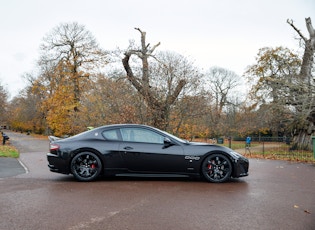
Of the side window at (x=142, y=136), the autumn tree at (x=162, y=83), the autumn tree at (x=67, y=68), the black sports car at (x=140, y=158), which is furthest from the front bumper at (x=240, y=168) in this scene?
the autumn tree at (x=67, y=68)

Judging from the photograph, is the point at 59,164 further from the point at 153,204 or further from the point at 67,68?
the point at 67,68

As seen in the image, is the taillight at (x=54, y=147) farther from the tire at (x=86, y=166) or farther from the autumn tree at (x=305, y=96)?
the autumn tree at (x=305, y=96)

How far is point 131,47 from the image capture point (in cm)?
1844

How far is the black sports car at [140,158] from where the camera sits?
7.11m

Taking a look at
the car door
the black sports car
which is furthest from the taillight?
the car door

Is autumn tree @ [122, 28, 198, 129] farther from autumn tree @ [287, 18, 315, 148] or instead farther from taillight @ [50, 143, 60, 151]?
taillight @ [50, 143, 60, 151]

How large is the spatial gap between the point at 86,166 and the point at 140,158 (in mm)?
1240

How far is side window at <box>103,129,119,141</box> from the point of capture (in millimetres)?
7359

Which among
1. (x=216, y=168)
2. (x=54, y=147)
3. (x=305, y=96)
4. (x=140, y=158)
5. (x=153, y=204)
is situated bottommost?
(x=153, y=204)

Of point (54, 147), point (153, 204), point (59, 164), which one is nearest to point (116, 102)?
point (54, 147)

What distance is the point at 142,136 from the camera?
7.36 metres

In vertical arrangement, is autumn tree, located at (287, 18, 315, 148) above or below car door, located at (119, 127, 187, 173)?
above

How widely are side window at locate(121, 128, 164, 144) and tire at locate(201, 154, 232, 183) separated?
118 centimetres

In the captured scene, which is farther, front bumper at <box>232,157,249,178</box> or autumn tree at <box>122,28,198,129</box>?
autumn tree at <box>122,28,198,129</box>
